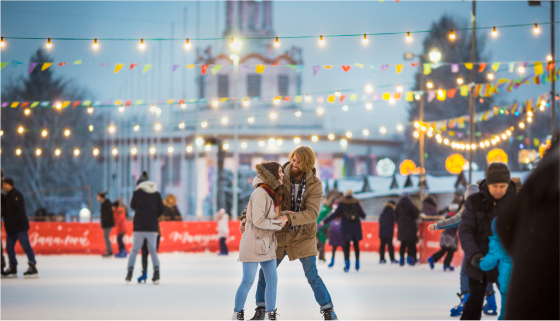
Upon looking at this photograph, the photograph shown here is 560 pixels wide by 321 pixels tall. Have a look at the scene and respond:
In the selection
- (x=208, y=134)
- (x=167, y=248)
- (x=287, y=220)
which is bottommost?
(x=167, y=248)

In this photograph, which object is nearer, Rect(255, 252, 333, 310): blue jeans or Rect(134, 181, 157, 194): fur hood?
Rect(255, 252, 333, 310): blue jeans

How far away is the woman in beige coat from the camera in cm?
649

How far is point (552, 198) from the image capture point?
1382 millimetres

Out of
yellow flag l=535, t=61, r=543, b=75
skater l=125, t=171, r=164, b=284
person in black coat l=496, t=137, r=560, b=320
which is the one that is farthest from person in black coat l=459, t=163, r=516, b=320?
yellow flag l=535, t=61, r=543, b=75

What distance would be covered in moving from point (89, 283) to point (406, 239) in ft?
23.9

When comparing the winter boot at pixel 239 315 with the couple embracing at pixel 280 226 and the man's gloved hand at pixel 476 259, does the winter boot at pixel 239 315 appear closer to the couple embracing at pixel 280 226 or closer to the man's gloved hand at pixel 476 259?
the couple embracing at pixel 280 226

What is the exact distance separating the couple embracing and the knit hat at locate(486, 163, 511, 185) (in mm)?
1795

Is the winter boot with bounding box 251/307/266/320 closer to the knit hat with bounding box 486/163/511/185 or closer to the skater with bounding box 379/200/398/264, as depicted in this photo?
the knit hat with bounding box 486/163/511/185

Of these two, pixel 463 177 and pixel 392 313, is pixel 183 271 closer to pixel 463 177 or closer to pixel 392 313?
pixel 392 313

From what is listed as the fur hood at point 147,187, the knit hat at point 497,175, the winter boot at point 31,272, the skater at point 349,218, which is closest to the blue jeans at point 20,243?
the winter boot at point 31,272

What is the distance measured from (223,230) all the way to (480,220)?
14519 millimetres

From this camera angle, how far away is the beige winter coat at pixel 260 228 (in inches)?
255

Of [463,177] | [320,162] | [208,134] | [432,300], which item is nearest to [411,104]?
[320,162]

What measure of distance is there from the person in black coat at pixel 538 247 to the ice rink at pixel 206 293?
6.04m
